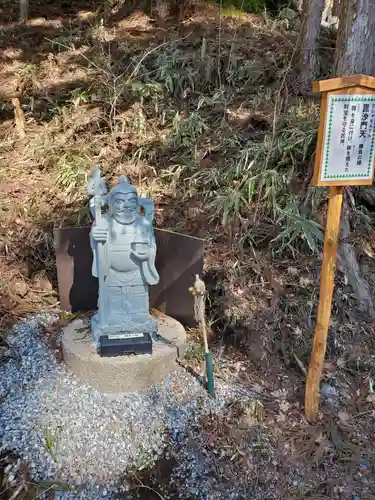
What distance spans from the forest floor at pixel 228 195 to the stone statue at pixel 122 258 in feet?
2.48

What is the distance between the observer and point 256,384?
3.93m

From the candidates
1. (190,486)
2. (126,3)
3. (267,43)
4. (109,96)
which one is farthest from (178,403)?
(126,3)

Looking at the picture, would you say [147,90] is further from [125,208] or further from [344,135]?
[344,135]

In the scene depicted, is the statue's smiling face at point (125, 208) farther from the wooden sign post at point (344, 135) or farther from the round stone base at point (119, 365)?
the wooden sign post at point (344, 135)

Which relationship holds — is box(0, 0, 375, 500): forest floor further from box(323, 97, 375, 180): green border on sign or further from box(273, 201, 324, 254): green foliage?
box(323, 97, 375, 180): green border on sign

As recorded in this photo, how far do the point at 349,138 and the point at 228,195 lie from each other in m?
2.24

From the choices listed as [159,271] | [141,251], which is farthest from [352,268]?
[141,251]

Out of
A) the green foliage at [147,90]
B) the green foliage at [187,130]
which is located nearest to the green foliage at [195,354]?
the green foliage at [187,130]

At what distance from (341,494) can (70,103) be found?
6.00 m

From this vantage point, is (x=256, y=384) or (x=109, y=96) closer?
(x=256, y=384)

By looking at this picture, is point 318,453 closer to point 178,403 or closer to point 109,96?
point 178,403

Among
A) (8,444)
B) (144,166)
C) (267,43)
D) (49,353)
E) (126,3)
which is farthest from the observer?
(126,3)

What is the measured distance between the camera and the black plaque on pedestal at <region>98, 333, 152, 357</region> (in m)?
3.74

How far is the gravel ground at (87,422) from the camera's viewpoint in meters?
3.23
